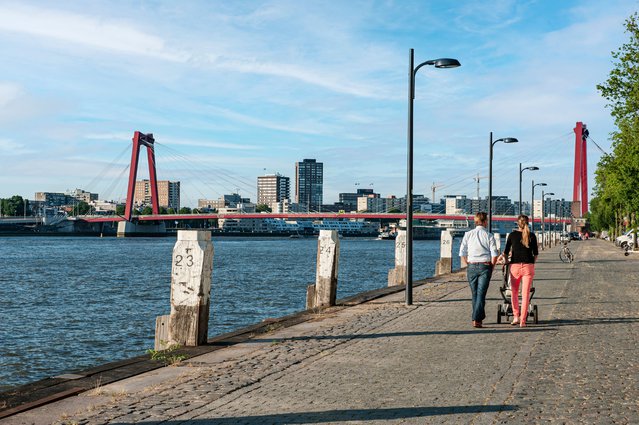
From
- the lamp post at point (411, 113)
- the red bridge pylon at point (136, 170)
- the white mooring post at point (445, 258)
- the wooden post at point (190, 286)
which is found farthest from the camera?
the red bridge pylon at point (136, 170)

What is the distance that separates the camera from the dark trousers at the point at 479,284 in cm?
1212

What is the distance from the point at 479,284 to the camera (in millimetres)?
12242

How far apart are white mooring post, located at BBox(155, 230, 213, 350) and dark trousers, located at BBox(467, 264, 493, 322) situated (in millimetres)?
4381

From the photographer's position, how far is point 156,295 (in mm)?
29859

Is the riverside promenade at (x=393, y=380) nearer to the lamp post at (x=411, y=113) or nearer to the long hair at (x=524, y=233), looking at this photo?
the long hair at (x=524, y=233)

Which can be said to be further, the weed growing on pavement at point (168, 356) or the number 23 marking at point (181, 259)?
the number 23 marking at point (181, 259)

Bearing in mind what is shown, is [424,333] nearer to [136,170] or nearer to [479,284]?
[479,284]

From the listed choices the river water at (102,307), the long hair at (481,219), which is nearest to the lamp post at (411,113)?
the long hair at (481,219)

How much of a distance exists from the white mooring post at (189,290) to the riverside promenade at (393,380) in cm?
57

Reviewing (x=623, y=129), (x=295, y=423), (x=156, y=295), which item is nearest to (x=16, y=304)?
(x=156, y=295)

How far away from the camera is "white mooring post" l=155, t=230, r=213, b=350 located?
10.1 metres

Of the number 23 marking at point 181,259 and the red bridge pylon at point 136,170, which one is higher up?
the red bridge pylon at point 136,170

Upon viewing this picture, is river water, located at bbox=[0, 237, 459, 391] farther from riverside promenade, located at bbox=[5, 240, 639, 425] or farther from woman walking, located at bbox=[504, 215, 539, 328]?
woman walking, located at bbox=[504, 215, 539, 328]

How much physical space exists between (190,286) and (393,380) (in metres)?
3.35
